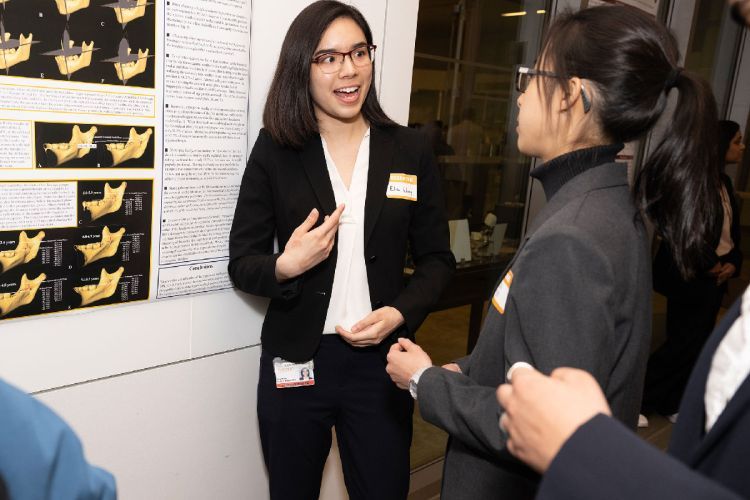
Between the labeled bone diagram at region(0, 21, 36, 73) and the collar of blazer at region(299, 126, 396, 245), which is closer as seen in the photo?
the labeled bone diagram at region(0, 21, 36, 73)

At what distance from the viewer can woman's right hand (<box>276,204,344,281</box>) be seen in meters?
1.59

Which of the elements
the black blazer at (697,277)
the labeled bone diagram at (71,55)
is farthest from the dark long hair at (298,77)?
the black blazer at (697,277)

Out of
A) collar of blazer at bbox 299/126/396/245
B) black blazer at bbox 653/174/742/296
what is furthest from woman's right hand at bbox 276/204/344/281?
black blazer at bbox 653/174/742/296

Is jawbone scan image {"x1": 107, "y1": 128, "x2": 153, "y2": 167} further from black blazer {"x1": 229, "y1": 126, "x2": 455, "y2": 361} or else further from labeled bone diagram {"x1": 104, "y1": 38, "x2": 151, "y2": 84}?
black blazer {"x1": 229, "y1": 126, "x2": 455, "y2": 361}

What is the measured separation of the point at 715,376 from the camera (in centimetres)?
69

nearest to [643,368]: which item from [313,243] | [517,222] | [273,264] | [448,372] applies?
[448,372]

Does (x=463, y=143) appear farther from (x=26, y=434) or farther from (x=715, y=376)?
(x=26, y=434)

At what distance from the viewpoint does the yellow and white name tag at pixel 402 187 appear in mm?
1797

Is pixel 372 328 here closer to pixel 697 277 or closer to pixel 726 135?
pixel 697 277

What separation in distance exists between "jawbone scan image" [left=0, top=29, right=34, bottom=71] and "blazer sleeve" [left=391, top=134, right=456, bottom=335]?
3.61 feet

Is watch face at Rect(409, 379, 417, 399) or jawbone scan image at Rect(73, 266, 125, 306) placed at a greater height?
jawbone scan image at Rect(73, 266, 125, 306)

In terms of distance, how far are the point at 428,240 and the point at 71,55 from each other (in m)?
1.13

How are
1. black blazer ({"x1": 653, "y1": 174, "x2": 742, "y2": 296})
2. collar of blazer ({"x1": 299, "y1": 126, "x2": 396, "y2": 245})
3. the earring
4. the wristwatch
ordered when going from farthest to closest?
black blazer ({"x1": 653, "y1": 174, "x2": 742, "y2": 296}), collar of blazer ({"x1": 299, "y1": 126, "x2": 396, "y2": 245}), the wristwatch, the earring

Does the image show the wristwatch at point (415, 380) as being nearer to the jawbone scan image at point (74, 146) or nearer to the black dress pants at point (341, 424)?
the black dress pants at point (341, 424)
